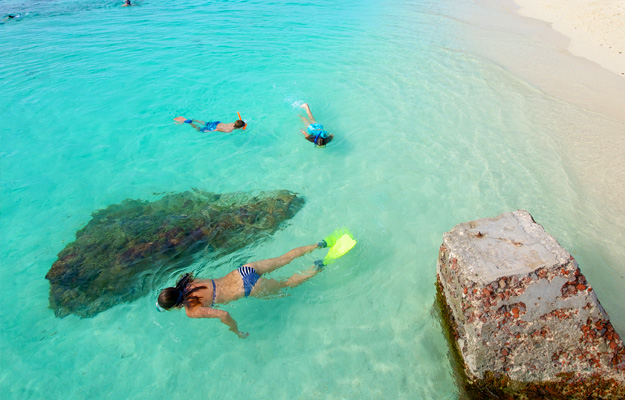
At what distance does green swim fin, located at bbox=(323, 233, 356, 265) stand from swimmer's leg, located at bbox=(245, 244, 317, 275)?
0.36 m

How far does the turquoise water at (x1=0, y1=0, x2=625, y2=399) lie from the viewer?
5.01 meters

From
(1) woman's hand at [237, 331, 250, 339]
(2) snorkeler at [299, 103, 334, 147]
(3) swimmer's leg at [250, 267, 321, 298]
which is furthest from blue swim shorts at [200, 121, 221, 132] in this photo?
(1) woman's hand at [237, 331, 250, 339]

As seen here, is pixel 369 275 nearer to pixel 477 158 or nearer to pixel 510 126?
pixel 477 158

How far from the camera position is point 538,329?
3.81m

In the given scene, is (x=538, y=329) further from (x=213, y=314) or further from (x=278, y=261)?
(x=213, y=314)

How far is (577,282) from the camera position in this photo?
3768 millimetres

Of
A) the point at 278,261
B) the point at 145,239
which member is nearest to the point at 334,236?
the point at 278,261

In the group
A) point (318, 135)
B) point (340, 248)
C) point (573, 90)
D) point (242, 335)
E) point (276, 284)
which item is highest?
point (573, 90)

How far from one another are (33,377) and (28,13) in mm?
24916

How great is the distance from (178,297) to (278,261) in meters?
1.78

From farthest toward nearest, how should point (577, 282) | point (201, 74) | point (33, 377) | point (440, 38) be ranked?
1. point (440, 38)
2. point (201, 74)
3. point (33, 377)
4. point (577, 282)

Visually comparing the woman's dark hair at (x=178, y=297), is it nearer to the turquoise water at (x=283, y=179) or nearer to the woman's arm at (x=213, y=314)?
the woman's arm at (x=213, y=314)

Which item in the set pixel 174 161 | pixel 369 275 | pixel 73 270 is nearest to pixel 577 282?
pixel 369 275

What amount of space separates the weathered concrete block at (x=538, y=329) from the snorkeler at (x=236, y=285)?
2.72 m
